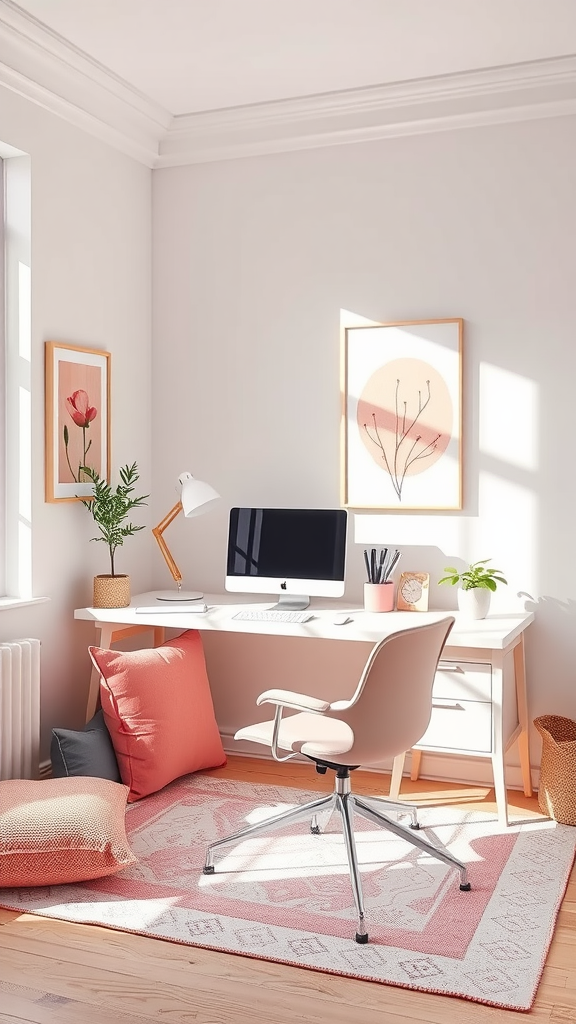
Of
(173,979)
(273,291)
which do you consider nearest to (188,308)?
(273,291)

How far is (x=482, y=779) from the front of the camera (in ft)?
12.1

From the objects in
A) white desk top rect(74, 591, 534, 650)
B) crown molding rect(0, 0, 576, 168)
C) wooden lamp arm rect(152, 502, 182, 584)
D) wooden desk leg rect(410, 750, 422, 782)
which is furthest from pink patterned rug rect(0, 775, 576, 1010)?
crown molding rect(0, 0, 576, 168)

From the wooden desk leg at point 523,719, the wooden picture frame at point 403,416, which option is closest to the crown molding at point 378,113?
the wooden picture frame at point 403,416

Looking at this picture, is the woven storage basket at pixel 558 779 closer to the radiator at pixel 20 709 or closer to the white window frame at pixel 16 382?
the radiator at pixel 20 709

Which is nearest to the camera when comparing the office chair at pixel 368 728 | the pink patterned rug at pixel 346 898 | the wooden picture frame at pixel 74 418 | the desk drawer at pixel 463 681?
the pink patterned rug at pixel 346 898

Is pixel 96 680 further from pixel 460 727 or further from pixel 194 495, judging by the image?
pixel 460 727

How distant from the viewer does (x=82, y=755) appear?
331 centimetres

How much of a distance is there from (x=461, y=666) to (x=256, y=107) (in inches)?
95.3

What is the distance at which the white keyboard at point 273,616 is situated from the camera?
3.43 m

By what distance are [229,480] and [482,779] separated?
1631 mm

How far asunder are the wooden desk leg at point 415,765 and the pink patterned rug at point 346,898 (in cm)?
36

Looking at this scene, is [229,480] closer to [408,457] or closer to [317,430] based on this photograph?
[317,430]

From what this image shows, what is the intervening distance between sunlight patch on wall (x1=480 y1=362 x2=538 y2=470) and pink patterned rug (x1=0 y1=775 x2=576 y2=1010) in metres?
1.36

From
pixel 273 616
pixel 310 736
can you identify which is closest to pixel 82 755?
pixel 273 616
